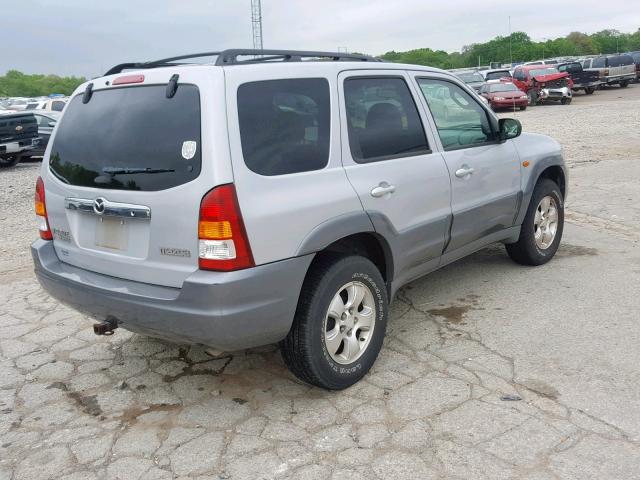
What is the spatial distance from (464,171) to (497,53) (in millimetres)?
101690

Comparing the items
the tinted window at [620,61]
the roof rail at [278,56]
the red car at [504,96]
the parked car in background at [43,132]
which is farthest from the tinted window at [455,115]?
the tinted window at [620,61]

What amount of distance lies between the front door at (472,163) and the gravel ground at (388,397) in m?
0.63

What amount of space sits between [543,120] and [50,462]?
796 inches

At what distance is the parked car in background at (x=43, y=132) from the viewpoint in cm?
1538

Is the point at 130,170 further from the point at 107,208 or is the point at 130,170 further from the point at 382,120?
the point at 382,120

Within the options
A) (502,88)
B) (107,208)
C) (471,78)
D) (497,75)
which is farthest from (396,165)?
(497,75)

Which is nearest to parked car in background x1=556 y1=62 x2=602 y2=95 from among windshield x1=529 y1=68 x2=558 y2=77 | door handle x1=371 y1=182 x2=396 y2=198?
windshield x1=529 y1=68 x2=558 y2=77

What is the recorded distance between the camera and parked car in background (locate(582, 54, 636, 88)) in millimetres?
34388

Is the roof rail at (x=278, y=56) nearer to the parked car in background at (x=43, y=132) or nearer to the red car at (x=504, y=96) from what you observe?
the parked car in background at (x=43, y=132)

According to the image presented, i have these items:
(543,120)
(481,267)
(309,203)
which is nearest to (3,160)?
(481,267)

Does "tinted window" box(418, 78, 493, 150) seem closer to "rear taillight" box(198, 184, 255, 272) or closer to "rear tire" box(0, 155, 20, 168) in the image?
"rear taillight" box(198, 184, 255, 272)

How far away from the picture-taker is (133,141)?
3.22 meters

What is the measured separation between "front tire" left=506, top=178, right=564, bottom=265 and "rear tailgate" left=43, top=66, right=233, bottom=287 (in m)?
3.26

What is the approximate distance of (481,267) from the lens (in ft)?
18.7
